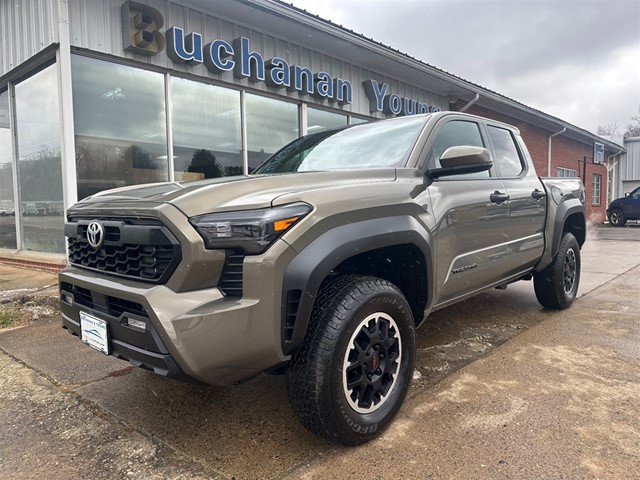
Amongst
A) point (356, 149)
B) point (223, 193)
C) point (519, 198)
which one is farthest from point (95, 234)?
point (519, 198)

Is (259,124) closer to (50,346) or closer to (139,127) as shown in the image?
(139,127)

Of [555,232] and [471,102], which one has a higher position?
[471,102]

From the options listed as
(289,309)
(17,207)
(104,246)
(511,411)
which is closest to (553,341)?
(511,411)

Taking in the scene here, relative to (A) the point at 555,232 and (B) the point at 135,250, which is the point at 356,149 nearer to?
(B) the point at 135,250

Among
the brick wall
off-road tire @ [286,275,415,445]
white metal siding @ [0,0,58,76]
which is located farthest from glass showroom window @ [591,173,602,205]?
off-road tire @ [286,275,415,445]

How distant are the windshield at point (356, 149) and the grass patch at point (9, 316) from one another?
2930 mm

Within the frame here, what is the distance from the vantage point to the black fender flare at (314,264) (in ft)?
6.53

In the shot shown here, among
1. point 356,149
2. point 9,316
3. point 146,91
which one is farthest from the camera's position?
point 146,91

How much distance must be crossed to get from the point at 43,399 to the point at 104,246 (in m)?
1.34

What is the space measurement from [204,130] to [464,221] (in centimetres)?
558

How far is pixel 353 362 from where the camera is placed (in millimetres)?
2277

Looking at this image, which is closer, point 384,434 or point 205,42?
point 384,434

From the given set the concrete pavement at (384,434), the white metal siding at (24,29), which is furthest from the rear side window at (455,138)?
the white metal siding at (24,29)

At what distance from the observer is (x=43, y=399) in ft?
9.55
